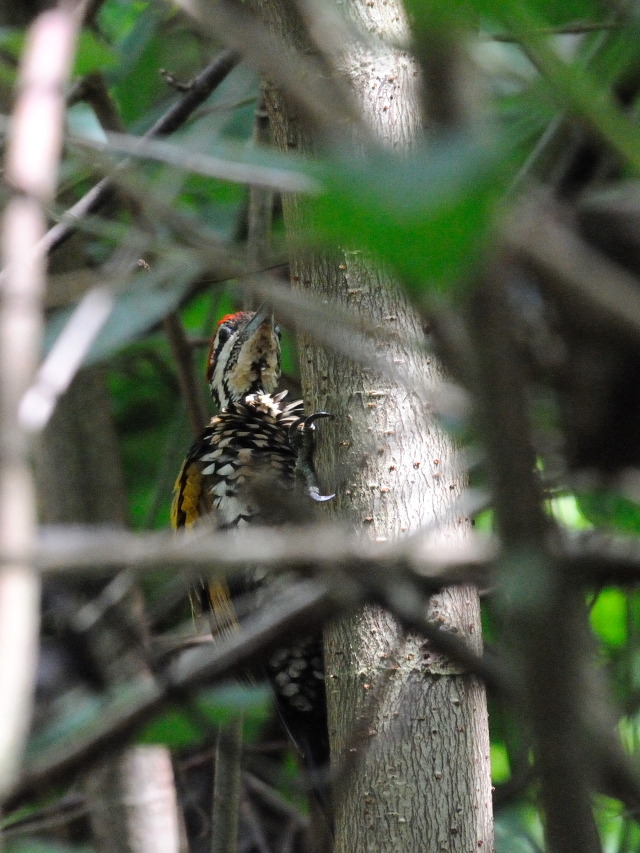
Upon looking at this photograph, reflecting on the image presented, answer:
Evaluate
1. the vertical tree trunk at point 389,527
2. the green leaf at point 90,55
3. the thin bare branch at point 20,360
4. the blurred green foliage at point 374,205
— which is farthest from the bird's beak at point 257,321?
the thin bare branch at point 20,360

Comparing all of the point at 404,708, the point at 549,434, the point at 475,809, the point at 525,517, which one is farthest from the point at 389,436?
the point at 525,517

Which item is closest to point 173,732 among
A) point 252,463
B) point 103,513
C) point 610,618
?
point 252,463

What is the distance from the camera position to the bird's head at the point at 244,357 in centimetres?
298

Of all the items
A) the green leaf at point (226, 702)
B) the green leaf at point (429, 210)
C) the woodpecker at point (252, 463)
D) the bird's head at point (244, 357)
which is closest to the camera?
the green leaf at point (429, 210)

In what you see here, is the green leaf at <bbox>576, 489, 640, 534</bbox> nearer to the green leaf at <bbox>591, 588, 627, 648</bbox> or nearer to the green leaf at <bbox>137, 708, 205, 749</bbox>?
the green leaf at <bbox>137, 708, 205, 749</bbox>

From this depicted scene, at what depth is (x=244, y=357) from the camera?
3.02 metres

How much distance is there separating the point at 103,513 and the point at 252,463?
Answer: 0.71 meters

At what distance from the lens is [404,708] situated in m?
1.79

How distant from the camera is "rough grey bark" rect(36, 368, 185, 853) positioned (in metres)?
2.93

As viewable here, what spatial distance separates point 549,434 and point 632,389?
0.25 feet

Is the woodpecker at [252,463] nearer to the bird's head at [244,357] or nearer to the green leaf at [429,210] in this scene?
the bird's head at [244,357]

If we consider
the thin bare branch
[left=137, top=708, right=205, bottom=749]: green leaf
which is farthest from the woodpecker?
the thin bare branch

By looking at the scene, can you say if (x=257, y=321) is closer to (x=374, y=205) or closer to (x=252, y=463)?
(x=252, y=463)

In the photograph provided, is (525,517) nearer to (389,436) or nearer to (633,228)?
(633,228)
